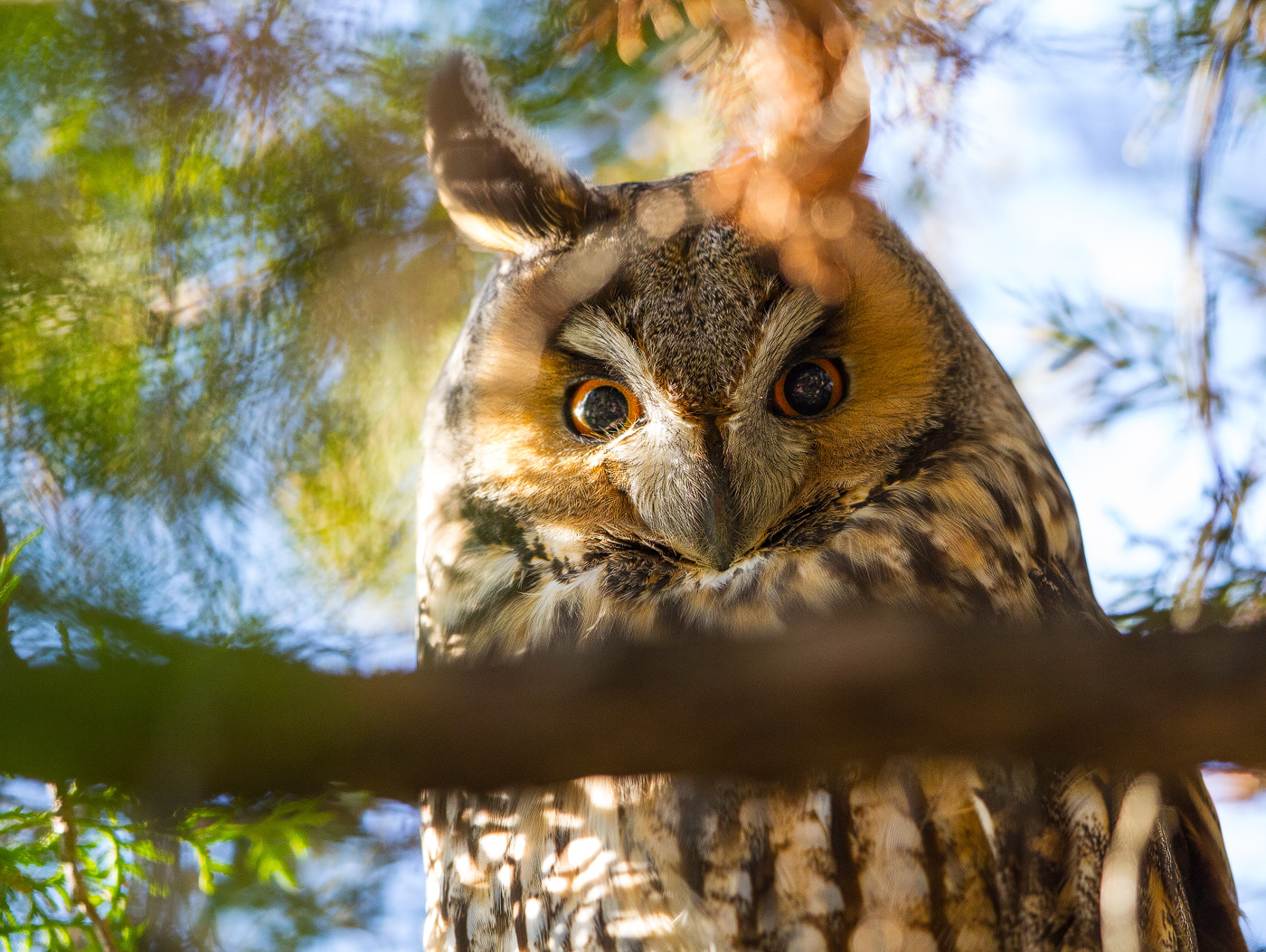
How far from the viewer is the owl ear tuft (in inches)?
73.2

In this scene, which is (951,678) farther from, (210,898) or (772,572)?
(210,898)

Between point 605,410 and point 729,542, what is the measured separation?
35 centimetres

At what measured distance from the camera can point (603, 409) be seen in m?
1.79

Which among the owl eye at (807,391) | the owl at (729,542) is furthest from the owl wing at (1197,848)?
the owl eye at (807,391)

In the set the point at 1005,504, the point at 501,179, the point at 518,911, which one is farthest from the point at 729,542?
the point at 501,179

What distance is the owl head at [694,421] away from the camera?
5.45ft

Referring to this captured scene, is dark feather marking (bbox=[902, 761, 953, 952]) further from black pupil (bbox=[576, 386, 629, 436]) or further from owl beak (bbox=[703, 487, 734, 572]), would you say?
black pupil (bbox=[576, 386, 629, 436])

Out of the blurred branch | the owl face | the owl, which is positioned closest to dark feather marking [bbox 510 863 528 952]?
the owl

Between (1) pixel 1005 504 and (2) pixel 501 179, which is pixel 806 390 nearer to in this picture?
(1) pixel 1005 504

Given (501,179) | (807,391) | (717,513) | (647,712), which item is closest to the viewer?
(647,712)

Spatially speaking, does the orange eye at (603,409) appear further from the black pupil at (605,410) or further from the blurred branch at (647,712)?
the blurred branch at (647,712)

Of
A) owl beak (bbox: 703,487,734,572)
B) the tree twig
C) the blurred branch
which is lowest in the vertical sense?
the tree twig

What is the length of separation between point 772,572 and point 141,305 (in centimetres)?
124

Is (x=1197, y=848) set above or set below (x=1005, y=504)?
below
